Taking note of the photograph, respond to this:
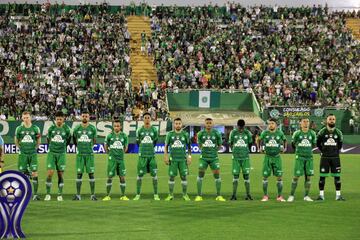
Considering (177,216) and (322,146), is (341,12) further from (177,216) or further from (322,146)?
(177,216)

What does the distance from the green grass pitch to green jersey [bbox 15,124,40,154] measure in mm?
1546

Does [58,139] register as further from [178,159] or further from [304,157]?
[304,157]

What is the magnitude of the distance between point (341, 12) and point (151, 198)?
42007mm

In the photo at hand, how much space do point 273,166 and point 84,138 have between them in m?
5.27

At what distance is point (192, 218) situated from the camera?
17484 millimetres

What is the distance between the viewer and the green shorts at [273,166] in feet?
68.9

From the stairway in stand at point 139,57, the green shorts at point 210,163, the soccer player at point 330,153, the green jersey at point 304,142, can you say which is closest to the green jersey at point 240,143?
the green shorts at point 210,163

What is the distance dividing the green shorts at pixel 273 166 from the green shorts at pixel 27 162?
6306 millimetres

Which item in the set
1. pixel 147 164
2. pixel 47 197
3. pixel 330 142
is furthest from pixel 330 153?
pixel 47 197

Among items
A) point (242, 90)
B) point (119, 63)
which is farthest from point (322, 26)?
point (119, 63)

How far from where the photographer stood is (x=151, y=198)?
21469 millimetres

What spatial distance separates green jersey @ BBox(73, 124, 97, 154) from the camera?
21.1 m

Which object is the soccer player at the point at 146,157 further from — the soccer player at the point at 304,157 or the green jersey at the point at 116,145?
the soccer player at the point at 304,157

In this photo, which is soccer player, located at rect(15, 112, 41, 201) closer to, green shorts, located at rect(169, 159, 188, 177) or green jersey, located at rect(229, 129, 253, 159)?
green shorts, located at rect(169, 159, 188, 177)
